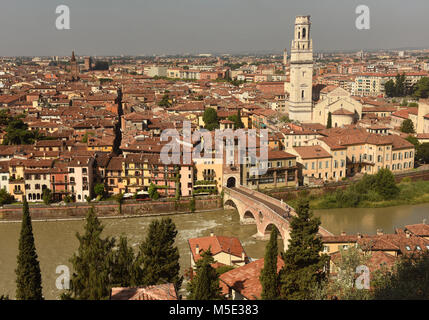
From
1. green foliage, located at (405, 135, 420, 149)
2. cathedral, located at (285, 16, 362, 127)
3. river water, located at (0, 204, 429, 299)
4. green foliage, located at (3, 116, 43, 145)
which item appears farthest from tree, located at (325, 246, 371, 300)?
cathedral, located at (285, 16, 362, 127)

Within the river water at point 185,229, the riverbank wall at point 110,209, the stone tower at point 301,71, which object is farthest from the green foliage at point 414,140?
the riverbank wall at point 110,209

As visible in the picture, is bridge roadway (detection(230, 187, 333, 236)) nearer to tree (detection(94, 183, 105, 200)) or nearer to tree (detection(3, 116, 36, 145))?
tree (detection(94, 183, 105, 200))

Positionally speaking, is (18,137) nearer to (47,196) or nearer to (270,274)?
(47,196)

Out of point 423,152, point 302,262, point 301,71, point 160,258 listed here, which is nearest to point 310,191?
point 423,152

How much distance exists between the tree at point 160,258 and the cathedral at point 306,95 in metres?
19.2

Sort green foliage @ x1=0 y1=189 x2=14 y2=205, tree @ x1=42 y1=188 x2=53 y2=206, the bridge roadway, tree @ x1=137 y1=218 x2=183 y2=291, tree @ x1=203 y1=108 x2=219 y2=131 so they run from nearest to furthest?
tree @ x1=137 y1=218 x2=183 y2=291, the bridge roadway, tree @ x1=42 y1=188 x2=53 y2=206, green foliage @ x1=0 y1=189 x2=14 y2=205, tree @ x1=203 y1=108 x2=219 y2=131

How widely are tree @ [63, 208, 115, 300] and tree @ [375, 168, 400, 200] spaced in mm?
12420

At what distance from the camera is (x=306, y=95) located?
1107 inches

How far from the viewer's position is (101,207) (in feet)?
54.0

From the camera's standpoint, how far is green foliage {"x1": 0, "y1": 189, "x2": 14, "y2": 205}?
16.4 metres

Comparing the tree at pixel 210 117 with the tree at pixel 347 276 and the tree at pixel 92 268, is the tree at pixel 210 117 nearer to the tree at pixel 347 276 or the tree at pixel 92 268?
the tree at pixel 92 268

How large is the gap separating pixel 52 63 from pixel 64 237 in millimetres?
95660
